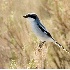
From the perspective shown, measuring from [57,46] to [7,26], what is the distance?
19.3 inches

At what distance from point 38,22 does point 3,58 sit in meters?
0.46

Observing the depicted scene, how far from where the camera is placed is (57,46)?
52.9 feet

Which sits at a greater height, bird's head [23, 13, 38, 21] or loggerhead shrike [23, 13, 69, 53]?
bird's head [23, 13, 38, 21]

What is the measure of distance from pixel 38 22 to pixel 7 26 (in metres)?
0.29

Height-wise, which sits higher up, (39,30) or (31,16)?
(31,16)

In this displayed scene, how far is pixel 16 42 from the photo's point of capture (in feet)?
53.0

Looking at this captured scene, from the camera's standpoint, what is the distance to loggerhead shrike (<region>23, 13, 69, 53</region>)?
16078mm

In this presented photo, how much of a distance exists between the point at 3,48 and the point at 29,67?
0.29m

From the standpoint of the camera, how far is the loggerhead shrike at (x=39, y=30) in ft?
52.7

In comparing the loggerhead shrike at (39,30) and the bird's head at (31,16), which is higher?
the bird's head at (31,16)

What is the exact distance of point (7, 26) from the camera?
1614 cm

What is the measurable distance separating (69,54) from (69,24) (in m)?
0.27

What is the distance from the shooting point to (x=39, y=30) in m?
16.1

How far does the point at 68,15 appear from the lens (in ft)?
52.9
